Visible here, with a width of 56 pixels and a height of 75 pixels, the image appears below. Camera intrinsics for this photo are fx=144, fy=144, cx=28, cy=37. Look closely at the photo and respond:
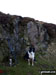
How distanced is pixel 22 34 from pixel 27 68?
1045 cm

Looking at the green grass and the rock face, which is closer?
the green grass

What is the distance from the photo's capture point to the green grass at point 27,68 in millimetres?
22125

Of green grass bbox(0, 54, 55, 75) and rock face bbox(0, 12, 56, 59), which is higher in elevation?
rock face bbox(0, 12, 56, 59)

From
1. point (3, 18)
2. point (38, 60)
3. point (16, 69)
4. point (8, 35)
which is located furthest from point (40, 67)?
point (3, 18)

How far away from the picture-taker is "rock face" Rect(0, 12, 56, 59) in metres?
29.6

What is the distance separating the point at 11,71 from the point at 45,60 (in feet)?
29.8

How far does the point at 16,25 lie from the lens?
32.9 metres

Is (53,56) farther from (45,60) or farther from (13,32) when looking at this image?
(13,32)

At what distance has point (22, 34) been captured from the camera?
3225cm

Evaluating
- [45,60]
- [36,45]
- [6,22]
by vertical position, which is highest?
[6,22]

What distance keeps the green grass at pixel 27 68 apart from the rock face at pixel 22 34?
388 cm

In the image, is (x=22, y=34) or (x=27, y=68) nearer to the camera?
(x=27, y=68)

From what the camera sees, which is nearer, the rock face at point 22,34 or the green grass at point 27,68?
the green grass at point 27,68

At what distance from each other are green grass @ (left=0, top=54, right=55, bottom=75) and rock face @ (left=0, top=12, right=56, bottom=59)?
3878mm
